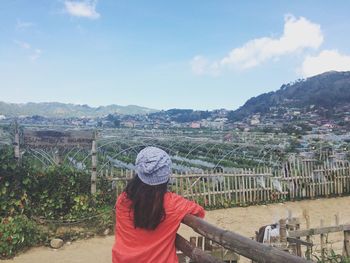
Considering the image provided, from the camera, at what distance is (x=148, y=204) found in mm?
2418

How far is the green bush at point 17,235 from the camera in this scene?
7719mm

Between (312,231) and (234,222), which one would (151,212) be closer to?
(312,231)

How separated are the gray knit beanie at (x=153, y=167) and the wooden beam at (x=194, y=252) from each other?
47 centimetres

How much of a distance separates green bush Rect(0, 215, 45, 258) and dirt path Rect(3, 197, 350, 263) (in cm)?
19

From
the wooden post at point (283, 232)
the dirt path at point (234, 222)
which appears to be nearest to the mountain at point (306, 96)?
the dirt path at point (234, 222)

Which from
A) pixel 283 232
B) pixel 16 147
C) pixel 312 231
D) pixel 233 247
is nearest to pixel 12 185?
pixel 16 147

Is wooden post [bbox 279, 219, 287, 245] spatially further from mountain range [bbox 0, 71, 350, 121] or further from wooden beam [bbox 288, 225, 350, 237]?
mountain range [bbox 0, 71, 350, 121]

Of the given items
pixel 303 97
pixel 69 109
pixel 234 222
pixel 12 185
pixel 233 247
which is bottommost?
pixel 234 222

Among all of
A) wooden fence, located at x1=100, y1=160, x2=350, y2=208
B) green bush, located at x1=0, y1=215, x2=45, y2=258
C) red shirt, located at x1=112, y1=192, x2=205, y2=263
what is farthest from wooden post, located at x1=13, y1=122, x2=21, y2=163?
red shirt, located at x1=112, y1=192, x2=205, y2=263

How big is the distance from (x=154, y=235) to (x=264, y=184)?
10694mm

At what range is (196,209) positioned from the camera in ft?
8.39

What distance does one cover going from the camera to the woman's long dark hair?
2.40 m

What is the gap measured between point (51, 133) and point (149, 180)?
324 inches

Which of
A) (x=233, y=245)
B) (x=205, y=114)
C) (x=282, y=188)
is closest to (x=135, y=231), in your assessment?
(x=233, y=245)
